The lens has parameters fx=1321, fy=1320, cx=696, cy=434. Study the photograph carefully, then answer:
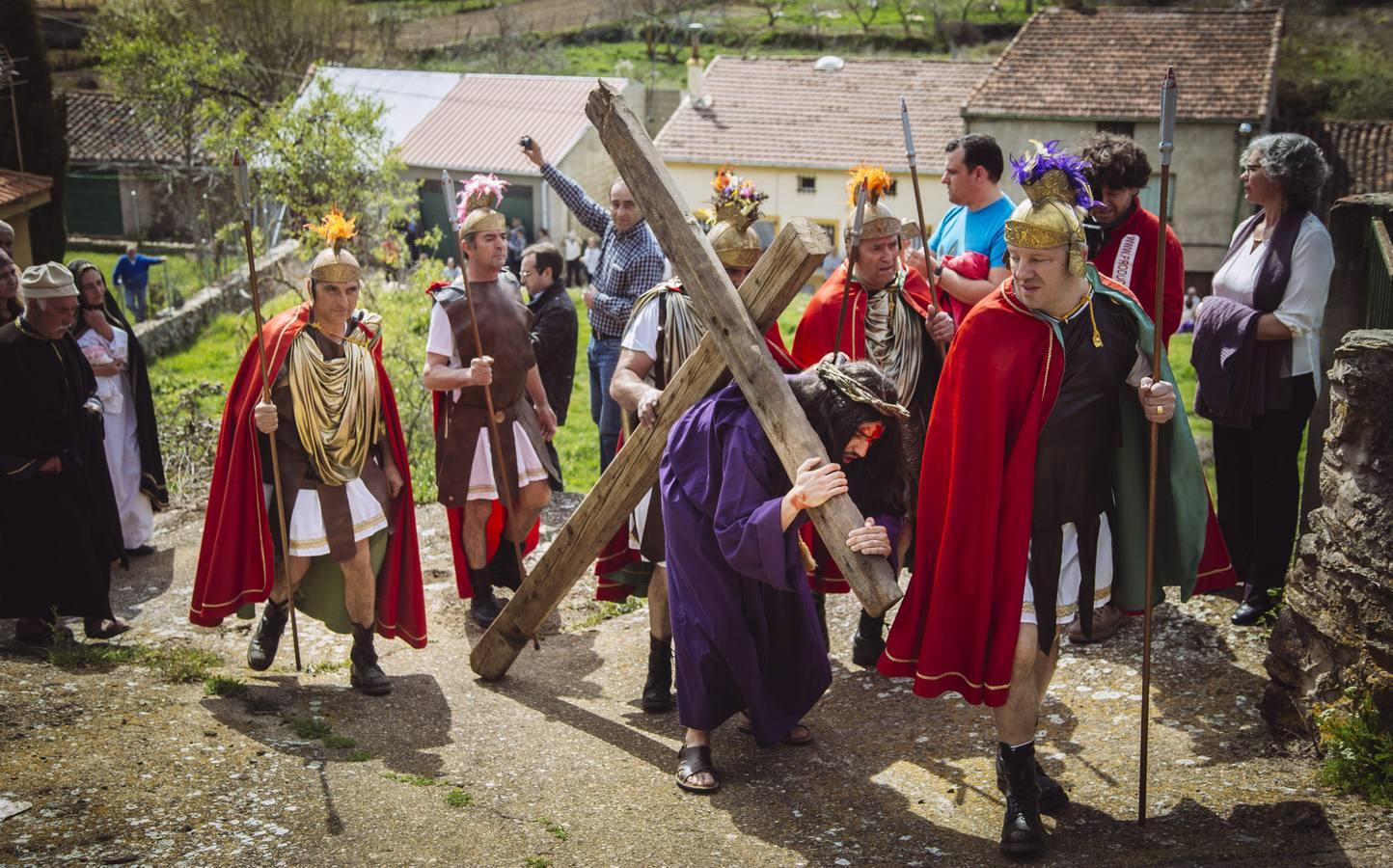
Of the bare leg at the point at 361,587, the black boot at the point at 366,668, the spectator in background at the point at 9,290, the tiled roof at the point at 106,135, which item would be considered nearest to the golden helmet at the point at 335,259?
the bare leg at the point at 361,587

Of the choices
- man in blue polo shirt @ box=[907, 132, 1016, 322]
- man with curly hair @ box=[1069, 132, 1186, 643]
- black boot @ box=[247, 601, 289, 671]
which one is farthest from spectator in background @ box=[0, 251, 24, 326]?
man with curly hair @ box=[1069, 132, 1186, 643]

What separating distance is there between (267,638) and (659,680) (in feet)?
6.09

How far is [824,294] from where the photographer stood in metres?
6.16

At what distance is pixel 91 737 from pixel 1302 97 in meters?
37.6

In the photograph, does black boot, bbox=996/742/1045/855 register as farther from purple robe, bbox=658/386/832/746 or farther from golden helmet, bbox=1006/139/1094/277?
golden helmet, bbox=1006/139/1094/277

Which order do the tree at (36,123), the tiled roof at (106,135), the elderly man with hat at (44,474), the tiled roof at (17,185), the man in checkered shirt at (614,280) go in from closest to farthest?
the elderly man with hat at (44,474), the man in checkered shirt at (614,280), the tiled roof at (17,185), the tree at (36,123), the tiled roof at (106,135)

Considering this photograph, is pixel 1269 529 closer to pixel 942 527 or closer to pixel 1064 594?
pixel 1064 594

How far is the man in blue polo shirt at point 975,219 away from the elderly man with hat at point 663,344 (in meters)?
0.95

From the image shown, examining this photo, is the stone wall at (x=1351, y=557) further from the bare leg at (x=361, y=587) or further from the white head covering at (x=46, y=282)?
the white head covering at (x=46, y=282)

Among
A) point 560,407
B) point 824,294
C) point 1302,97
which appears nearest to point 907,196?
point 1302,97

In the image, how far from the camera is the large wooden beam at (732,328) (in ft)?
13.2

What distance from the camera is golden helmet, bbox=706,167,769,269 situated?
5.66 meters

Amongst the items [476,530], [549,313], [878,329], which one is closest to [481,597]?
[476,530]

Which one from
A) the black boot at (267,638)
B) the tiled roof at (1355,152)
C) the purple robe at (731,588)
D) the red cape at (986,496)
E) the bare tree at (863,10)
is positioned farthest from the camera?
the bare tree at (863,10)
